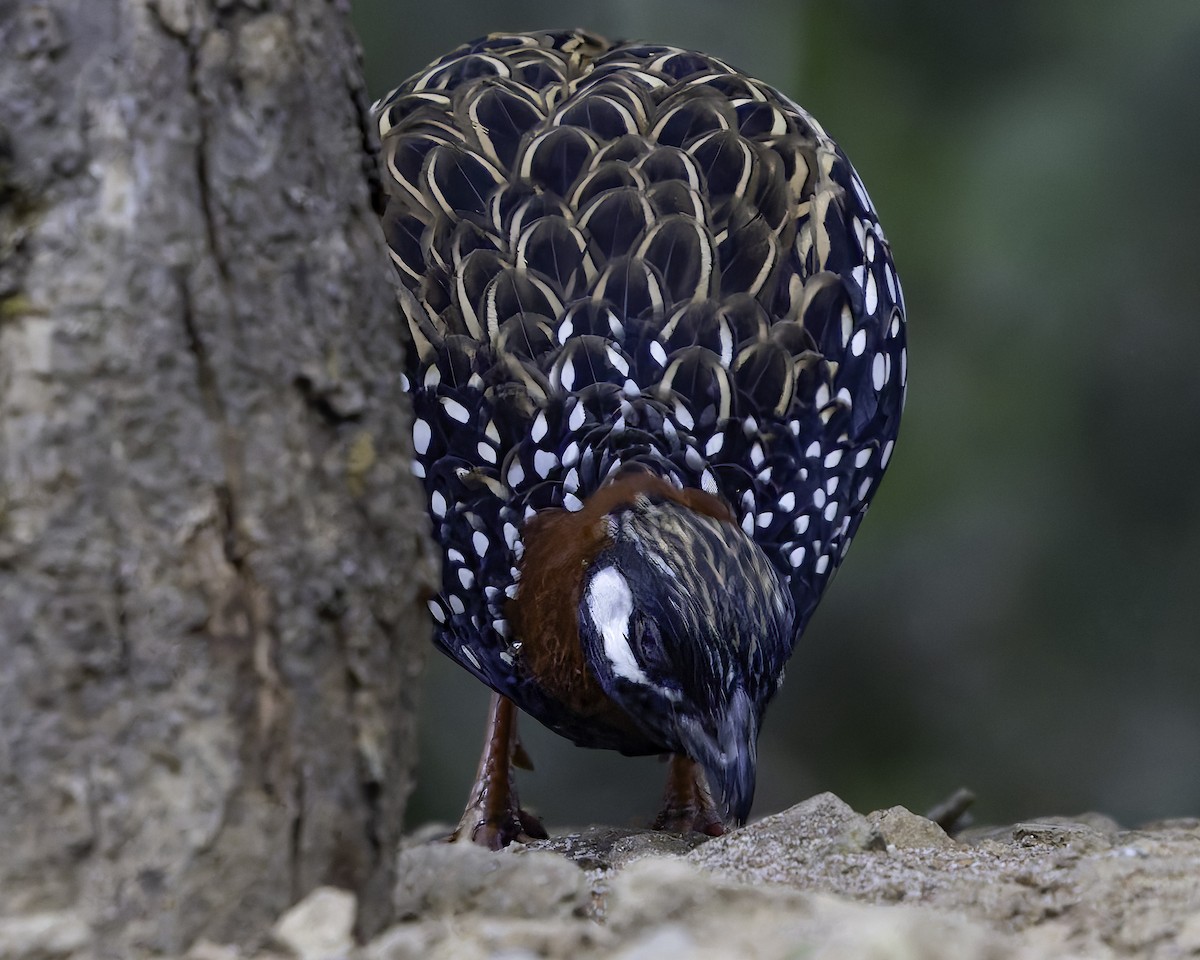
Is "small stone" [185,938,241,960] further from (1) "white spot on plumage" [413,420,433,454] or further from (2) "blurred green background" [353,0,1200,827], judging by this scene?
(2) "blurred green background" [353,0,1200,827]

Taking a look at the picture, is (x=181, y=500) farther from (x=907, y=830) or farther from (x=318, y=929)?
(x=907, y=830)

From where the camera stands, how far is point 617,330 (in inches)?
126

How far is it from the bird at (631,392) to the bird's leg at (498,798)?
2.38 ft

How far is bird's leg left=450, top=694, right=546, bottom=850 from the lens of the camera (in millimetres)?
4035

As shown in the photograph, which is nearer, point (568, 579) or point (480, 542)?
point (568, 579)

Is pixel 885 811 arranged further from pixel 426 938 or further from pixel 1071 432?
pixel 1071 432

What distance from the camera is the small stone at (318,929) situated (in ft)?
5.11

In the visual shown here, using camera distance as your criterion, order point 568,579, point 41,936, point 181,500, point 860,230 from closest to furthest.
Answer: point 41,936
point 181,500
point 568,579
point 860,230

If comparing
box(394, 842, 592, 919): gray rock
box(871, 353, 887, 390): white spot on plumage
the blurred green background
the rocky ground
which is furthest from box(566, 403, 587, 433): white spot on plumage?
the blurred green background

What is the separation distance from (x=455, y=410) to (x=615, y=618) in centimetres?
67

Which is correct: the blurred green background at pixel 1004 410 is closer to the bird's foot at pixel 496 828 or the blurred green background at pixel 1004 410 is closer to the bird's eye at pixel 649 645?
the bird's foot at pixel 496 828

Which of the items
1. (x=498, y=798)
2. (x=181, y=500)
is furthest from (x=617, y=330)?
(x=181, y=500)

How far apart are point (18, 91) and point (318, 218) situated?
360 millimetres

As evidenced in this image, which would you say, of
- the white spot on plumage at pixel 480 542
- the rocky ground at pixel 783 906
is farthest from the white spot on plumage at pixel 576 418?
the rocky ground at pixel 783 906
